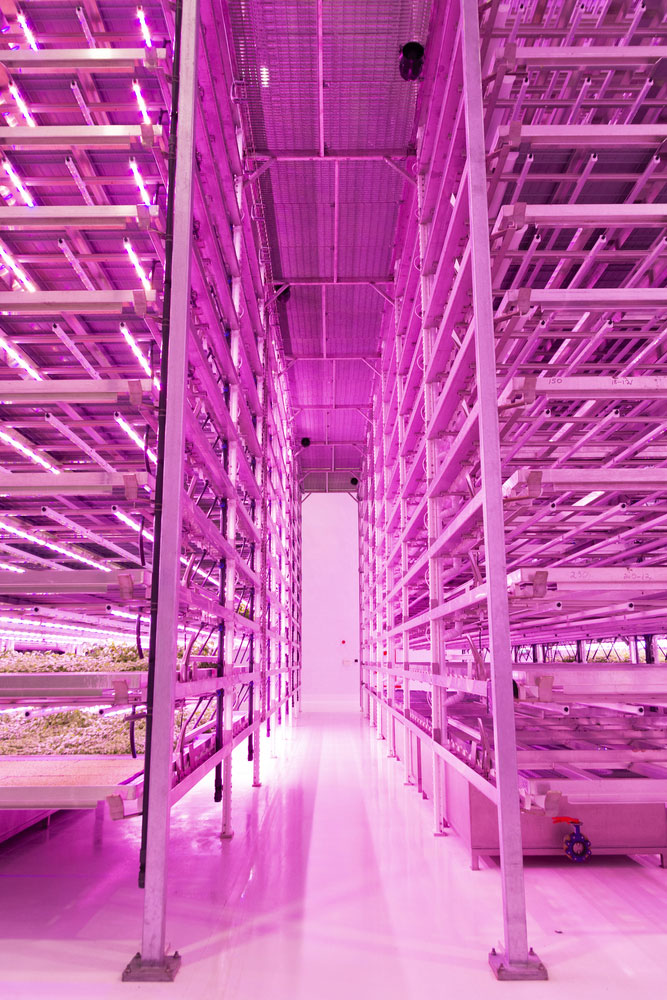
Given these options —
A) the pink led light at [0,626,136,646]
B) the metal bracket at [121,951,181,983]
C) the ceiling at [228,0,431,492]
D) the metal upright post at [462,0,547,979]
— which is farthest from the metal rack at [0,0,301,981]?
the pink led light at [0,626,136,646]

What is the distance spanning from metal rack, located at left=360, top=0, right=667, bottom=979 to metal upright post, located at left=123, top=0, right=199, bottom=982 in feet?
4.95

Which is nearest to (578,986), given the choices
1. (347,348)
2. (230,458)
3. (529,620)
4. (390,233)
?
(230,458)

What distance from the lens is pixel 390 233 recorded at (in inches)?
384

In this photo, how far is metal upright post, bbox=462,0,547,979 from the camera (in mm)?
3166

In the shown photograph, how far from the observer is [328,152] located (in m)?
8.27

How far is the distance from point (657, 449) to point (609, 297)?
2670 mm

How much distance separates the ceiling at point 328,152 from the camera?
6.74 metres

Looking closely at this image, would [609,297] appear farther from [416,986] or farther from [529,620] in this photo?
[529,620]

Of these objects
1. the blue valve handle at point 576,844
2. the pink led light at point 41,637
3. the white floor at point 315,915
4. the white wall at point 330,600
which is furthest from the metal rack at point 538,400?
the white wall at point 330,600

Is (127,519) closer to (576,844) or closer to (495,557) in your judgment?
(495,557)

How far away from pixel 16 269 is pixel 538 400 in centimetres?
372

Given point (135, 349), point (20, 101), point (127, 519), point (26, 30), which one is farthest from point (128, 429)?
point (26, 30)

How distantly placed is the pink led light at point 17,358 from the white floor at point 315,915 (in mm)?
3294

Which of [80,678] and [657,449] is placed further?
[657,449]
